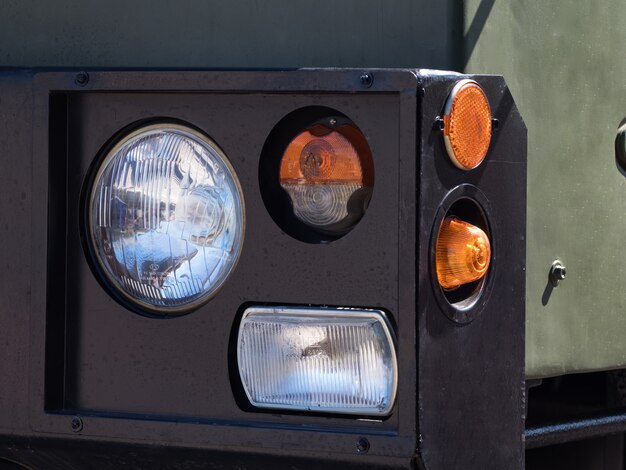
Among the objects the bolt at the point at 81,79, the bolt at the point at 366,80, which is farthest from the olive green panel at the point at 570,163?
the bolt at the point at 81,79

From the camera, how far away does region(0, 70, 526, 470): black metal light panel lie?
1769 millimetres

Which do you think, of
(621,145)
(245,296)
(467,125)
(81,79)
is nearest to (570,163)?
(621,145)

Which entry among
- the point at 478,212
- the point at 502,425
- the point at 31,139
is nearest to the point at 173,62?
the point at 31,139

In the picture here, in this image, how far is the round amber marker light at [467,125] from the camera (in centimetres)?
180

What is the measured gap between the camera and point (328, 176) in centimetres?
184

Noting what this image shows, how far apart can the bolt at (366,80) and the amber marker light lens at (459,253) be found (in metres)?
0.23

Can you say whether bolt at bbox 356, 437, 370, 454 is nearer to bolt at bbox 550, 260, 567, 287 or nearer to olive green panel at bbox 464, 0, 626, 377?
olive green panel at bbox 464, 0, 626, 377

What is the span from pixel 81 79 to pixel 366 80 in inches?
18.4

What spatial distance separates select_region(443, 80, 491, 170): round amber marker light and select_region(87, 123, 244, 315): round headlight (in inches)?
12.8

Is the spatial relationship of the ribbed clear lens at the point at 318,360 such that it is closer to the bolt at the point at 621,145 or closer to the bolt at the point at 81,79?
→ the bolt at the point at 81,79

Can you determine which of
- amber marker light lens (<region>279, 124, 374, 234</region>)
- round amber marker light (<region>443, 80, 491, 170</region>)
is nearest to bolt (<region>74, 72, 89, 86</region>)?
amber marker light lens (<region>279, 124, 374, 234</region>)

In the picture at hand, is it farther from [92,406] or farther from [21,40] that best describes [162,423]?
[21,40]

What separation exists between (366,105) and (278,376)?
16.2 inches

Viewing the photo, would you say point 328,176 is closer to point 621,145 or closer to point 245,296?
point 245,296
